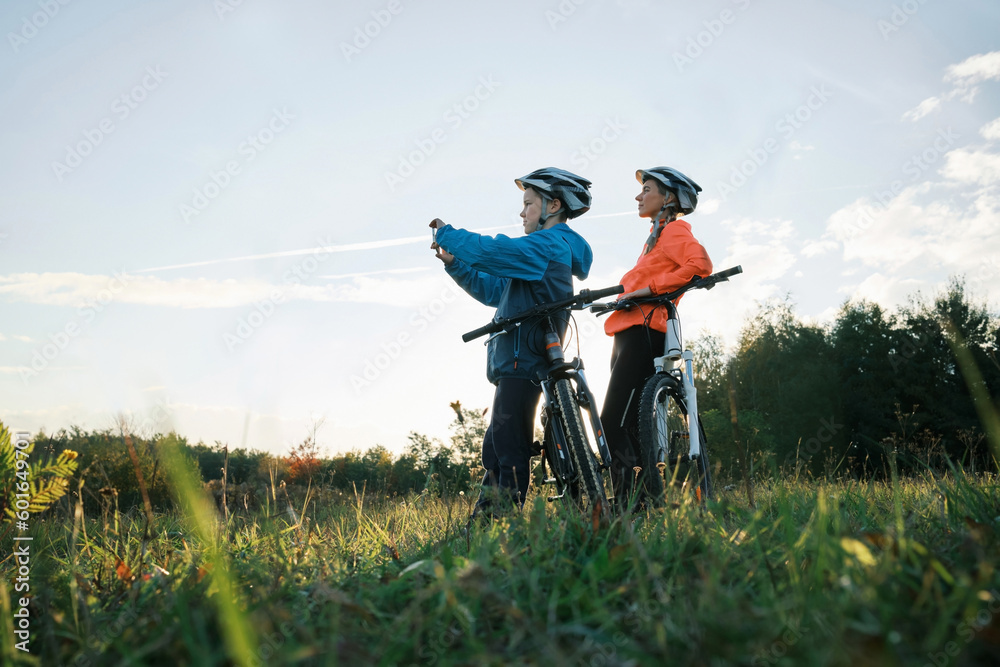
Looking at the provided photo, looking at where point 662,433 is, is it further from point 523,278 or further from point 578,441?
point 523,278

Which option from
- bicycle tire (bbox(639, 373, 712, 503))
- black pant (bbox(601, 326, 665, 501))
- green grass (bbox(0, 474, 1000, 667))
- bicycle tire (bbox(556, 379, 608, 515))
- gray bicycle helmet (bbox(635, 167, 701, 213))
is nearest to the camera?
green grass (bbox(0, 474, 1000, 667))

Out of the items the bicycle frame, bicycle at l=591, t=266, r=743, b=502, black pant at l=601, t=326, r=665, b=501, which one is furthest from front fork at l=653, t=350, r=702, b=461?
the bicycle frame

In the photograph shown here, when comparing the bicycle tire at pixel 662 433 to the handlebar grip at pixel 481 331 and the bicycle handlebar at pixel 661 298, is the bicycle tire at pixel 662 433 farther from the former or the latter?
the handlebar grip at pixel 481 331

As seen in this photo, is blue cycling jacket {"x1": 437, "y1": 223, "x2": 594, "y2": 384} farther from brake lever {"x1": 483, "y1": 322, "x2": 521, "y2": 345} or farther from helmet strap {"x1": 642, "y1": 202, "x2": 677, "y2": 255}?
helmet strap {"x1": 642, "y1": 202, "x2": 677, "y2": 255}

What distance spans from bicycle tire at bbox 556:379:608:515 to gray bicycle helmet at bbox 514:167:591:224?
1.35 m

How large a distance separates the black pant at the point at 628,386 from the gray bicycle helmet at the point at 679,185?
1059mm

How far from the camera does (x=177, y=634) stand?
5.08ft

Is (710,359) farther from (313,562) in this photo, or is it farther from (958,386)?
(313,562)

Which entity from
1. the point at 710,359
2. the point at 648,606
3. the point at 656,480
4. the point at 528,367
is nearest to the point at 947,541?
the point at 648,606

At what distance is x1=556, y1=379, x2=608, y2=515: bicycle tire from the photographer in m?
3.78

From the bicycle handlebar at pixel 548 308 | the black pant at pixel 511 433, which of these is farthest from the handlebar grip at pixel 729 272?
the black pant at pixel 511 433

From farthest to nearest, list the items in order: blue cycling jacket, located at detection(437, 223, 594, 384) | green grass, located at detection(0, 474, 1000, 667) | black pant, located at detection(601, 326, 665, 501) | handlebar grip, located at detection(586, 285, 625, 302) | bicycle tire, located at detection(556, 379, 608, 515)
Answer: black pant, located at detection(601, 326, 665, 501) → blue cycling jacket, located at detection(437, 223, 594, 384) → handlebar grip, located at detection(586, 285, 625, 302) → bicycle tire, located at detection(556, 379, 608, 515) → green grass, located at detection(0, 474, 1000, 667)

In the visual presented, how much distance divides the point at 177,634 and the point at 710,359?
126ft

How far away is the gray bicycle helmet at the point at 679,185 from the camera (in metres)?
4.94
